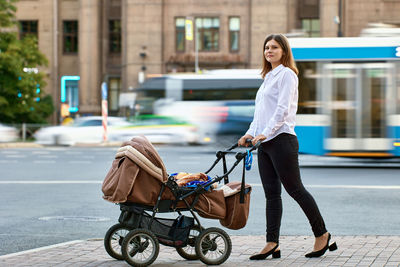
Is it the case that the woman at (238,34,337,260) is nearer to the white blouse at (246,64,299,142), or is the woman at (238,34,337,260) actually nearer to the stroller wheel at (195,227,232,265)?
the white blouse at (246,64,299,142)

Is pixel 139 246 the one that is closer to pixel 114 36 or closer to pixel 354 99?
pixel 354 99

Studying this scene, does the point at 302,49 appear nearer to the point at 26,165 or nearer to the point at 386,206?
the point at 26,165

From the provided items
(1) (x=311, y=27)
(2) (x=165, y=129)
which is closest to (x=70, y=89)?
(1) (x=311, y=27)

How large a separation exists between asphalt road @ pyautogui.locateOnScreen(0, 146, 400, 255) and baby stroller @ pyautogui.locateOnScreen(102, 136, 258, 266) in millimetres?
1888

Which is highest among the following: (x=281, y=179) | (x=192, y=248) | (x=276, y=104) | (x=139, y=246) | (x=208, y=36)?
(x=208, y=36)

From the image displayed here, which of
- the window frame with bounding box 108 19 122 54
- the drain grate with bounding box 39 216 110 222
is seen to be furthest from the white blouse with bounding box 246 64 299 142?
the window frame with bounding box 108 19 122 54

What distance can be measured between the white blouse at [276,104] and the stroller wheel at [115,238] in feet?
4.53

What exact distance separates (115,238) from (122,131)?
3254cm

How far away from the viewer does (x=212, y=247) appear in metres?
6.88

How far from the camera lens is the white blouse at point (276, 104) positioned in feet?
22.6

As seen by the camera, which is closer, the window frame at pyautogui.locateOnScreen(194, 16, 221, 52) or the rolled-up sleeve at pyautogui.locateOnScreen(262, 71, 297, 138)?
the rolled-up sleeve at pyautogui.locateOnScreen(262, 71, 297, 138)

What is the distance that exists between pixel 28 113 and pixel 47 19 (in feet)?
48.3

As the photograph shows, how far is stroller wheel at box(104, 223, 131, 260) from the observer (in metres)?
6.91

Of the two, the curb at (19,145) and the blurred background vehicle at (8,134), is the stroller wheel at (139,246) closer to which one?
the curb at (19,145)
